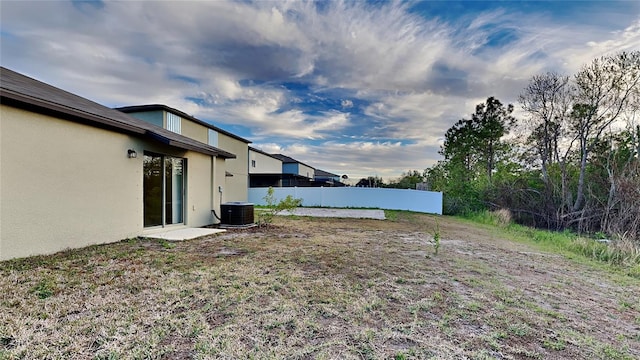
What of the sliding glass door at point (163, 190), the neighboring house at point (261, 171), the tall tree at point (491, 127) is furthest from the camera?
the neighboring house at point (261, 171)

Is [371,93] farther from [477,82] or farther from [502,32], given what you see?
[502,32]

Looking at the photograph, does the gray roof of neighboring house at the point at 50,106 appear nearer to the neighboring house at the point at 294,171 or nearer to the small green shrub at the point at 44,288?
the small green shrub at the point at 44,288

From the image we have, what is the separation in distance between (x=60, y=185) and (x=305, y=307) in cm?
483

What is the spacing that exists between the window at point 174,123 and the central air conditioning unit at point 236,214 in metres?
8.95

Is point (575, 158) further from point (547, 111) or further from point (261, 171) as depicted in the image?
point (261, 171)

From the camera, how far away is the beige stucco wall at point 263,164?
86.2 feet

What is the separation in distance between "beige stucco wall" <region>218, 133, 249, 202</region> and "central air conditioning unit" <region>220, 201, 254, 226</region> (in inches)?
422

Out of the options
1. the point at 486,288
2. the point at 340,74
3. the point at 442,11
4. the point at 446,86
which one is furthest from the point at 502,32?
the point at 486,288

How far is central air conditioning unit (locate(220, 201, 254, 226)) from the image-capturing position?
9352 millimetres

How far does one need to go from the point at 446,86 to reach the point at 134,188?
37.8ft

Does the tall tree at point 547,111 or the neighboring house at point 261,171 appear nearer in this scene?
the tall tree at point 547,111

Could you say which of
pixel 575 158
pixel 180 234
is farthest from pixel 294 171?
pixel 180 234

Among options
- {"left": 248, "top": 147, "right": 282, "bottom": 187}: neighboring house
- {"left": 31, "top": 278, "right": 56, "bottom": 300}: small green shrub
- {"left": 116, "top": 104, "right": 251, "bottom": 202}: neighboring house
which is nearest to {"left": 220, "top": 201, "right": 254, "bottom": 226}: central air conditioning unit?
{"left": 116, "top": 104, "right": 251, "bottom": 202}: neighboring house

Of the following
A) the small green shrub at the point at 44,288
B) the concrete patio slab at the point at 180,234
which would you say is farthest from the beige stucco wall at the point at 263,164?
the small green shrub at the point at 44,288
